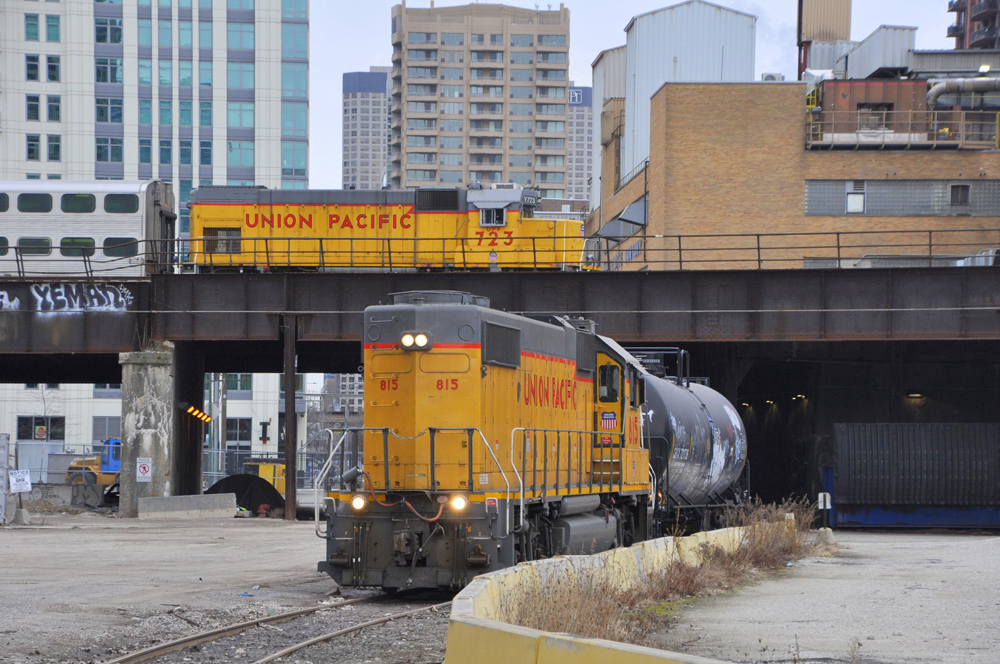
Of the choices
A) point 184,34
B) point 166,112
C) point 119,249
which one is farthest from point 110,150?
point 119,249

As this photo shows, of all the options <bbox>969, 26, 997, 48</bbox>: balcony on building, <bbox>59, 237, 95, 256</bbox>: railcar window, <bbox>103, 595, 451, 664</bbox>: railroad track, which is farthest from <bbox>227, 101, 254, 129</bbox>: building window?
<bbox>103, 595, 451, 664</bbox>: railroad track

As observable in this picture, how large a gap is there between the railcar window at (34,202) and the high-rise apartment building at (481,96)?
424 feet

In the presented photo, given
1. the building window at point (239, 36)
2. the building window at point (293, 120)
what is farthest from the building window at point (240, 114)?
the building window at point (239, 36)

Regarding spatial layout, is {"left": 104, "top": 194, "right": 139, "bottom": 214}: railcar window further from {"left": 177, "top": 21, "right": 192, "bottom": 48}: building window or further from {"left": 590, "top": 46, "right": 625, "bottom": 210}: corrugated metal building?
{"left": 177, "top": 21, "right": 192, "bottom": 48}: building window

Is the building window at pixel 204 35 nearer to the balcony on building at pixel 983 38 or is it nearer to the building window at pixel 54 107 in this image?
the building window at pixel 54 107

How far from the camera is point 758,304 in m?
33.1

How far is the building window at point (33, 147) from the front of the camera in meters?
94.4

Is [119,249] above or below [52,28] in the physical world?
below

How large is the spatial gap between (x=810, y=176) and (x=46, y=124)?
65.0m

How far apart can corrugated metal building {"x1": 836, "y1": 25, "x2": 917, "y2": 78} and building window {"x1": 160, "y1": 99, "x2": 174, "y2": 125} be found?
55842mm

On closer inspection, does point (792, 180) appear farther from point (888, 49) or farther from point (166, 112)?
point (166, 112)

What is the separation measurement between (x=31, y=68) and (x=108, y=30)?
6578mm

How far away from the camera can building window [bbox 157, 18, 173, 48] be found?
312 feet

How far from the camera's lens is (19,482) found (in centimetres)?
3241
